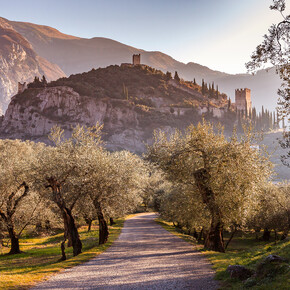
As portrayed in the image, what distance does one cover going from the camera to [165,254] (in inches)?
944

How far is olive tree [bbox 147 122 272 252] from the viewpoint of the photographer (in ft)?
73.3

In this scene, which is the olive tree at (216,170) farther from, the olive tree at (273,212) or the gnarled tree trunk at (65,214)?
the olive tree at (273,212)

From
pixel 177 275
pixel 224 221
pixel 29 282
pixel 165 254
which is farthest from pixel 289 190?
pixel 29 282

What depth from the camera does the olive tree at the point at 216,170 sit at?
73.3ft

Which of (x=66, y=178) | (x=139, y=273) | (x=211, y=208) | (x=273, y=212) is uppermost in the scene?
(x=66, y=178)

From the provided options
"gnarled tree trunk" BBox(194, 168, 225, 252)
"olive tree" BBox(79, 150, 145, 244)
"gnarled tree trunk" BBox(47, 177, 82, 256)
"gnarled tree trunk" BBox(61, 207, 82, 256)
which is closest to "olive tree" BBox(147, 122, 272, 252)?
"gnarled tree trunk" BBox(194, 168, 225, 252)

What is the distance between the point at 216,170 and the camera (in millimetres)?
23141

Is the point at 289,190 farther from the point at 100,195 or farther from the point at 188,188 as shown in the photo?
the point at 100,195

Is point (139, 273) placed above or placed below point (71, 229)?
below

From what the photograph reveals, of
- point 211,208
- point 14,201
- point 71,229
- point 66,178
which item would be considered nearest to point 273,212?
point 211,208

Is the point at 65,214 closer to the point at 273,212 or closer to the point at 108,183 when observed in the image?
the point at 108,183

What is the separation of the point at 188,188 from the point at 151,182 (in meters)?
67.4

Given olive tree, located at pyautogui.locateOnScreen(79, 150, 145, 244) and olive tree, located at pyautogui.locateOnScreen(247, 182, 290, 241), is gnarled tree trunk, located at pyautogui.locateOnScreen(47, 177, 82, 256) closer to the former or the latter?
olive tree, located at pyautogui.locateOnScreen(79, 150, 145, 244)

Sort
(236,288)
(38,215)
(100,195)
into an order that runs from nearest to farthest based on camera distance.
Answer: (236,288) < (100,195) < (38,215)
